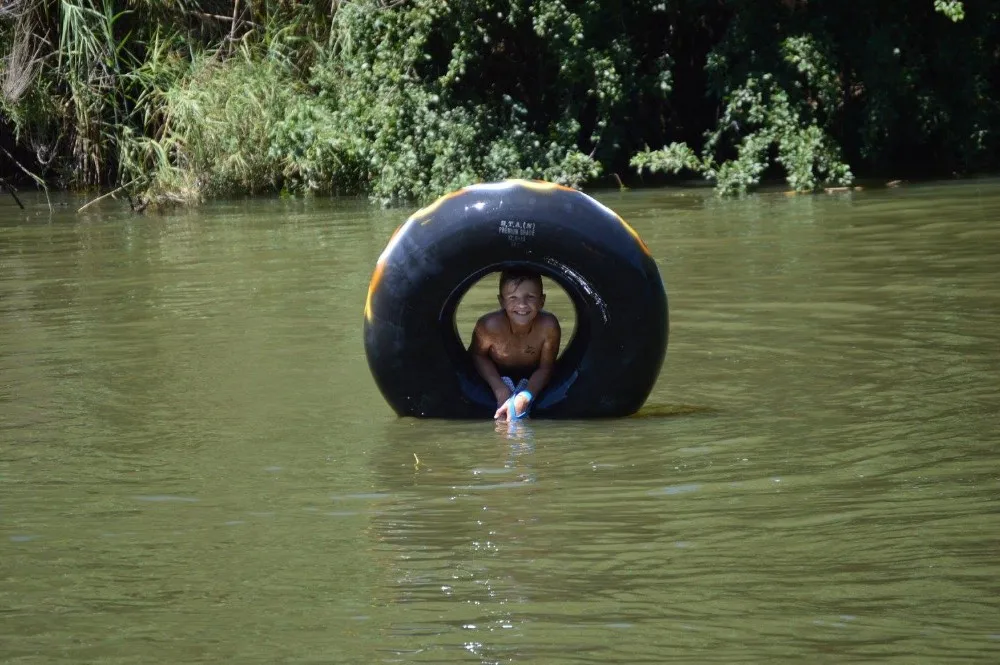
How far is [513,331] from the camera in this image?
22.9ft

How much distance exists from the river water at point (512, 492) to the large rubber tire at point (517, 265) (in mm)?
173

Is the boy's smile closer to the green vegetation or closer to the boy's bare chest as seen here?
the boy's bare chest

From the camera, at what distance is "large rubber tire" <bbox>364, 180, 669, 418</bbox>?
6500mm

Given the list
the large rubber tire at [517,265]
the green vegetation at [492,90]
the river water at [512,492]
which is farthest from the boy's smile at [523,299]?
the green vegetation at [492,90]

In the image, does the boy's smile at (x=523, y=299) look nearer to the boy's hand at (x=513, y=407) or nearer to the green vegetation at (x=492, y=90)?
the boy's hand at (x=513, y=407)

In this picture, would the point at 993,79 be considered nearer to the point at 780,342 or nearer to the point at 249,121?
the point at 249,121

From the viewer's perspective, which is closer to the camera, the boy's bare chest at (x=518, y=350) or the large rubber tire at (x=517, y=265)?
the large rubber tire at (x=517, y=265)

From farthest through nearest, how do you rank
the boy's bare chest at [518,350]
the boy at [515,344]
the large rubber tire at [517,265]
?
the boy's bare chest at [518,350] < the boy at [515,344] < the large rubber tire at [517,265]

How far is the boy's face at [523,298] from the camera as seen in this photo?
6766 mm

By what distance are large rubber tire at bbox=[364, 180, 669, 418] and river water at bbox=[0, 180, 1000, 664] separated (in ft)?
0.57

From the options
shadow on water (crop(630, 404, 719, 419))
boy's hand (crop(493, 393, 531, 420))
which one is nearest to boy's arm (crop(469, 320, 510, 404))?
boy's hand (crop(493, 393, 531, 420))

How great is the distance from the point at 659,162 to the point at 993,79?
4.31 m

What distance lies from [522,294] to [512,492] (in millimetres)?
1526

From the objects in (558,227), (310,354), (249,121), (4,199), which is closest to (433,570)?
(558,227)
